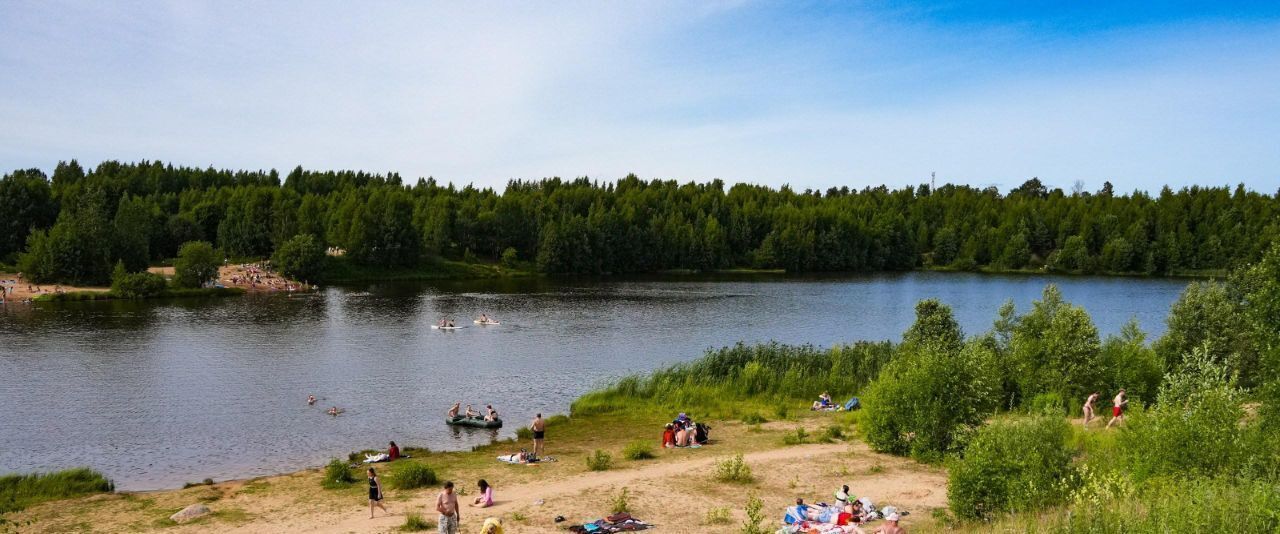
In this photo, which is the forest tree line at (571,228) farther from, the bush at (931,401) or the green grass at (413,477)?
the bush at (931,401)

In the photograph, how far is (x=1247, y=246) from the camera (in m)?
154

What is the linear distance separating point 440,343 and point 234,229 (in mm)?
87692

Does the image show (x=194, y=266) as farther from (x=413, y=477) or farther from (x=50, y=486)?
(x=413, y=477)

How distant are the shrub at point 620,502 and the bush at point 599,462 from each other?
341 centimetres

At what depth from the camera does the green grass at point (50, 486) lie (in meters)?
26.7

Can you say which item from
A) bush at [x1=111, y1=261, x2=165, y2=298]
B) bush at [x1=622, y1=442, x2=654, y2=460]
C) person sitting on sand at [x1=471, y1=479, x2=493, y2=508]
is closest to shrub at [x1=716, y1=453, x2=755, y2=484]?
bush at [x1=622, y1=442, x2=654, y2=460]

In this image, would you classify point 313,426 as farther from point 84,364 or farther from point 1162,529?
point 1162,529

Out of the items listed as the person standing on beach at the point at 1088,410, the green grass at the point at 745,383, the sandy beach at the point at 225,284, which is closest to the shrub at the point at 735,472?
the green grass at the point at 745,383

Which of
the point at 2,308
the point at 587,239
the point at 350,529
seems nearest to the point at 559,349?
the point at 350,529

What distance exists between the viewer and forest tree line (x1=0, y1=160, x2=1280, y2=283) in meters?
123

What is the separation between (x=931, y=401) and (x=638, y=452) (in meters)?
10.4

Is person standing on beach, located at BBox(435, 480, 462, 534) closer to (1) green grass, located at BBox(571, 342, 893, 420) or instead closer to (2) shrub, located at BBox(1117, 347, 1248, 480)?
(2) shrub, located at BBox(1117, 347, 1248, 480)

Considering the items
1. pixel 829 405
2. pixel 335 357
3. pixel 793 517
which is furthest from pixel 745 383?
pixel 335 357

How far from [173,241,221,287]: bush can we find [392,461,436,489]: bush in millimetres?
86093
